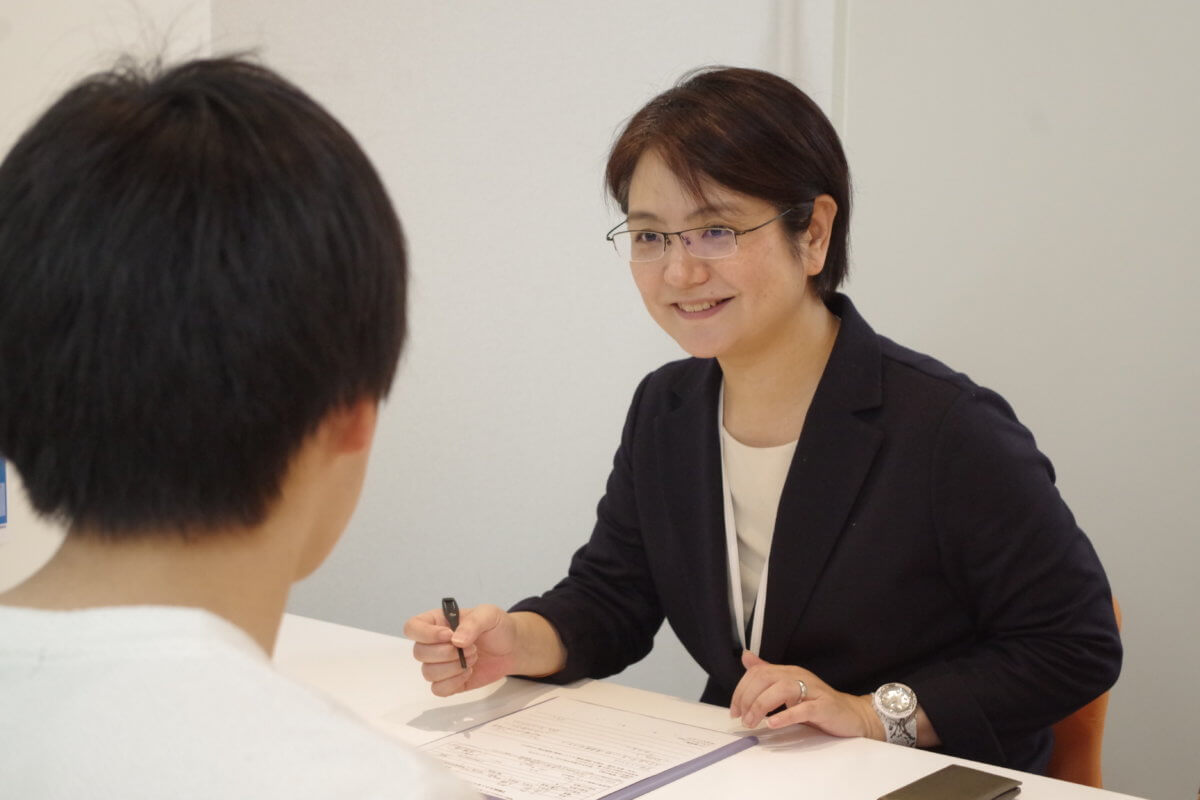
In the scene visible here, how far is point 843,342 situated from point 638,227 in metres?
0.35

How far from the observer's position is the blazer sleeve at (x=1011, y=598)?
5.08 feet

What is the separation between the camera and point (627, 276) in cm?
332

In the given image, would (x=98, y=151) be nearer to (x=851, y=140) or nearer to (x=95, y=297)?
(x=95, y=297)

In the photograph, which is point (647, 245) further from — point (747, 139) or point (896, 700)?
point (896, 700)

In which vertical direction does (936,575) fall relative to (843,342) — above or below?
below

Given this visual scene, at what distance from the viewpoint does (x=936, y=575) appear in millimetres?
1658

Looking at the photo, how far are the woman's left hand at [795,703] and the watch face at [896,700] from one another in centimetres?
3

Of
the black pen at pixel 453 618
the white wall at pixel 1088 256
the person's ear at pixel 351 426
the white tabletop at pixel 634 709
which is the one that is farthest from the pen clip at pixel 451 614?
the white wall at pixel 1088 256

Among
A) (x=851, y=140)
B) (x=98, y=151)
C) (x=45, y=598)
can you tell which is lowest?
(x=45, y=598)

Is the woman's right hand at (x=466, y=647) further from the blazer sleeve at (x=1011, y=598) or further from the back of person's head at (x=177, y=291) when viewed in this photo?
the back of person's head at (x=177, y=291)

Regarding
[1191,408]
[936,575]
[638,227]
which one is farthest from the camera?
[1191,408]

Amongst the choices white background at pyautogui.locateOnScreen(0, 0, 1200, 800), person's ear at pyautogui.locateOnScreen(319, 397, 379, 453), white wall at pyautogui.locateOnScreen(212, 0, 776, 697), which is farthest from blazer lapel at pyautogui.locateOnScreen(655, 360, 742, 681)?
white wall at pyautogui.locateOnScreen(212, 0, 776, 697)

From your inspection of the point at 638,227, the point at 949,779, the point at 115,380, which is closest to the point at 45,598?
the point at 115,380

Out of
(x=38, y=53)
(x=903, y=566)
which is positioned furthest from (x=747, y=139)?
(x=38, y=53)
